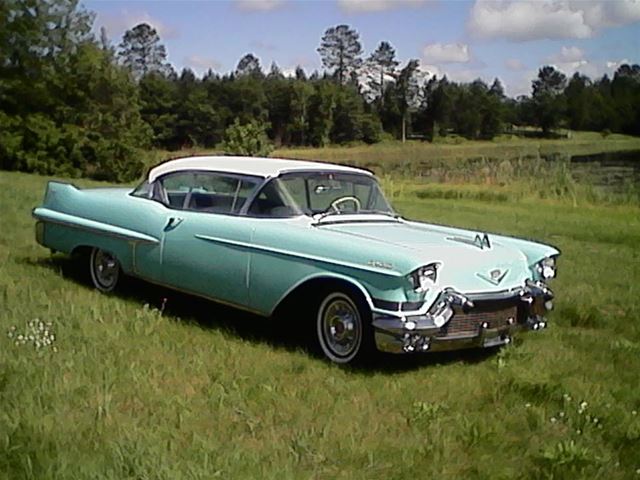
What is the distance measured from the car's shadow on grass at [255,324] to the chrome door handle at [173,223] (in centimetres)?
58

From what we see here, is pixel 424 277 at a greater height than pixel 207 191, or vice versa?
pixel 207 191

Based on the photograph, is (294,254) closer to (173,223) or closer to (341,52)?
(173,223)

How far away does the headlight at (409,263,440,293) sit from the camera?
5.09 metres

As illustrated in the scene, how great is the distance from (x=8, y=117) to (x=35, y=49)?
13.0 feet

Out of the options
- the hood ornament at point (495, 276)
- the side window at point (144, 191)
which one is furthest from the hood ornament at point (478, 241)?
the side window at point (144, 191)

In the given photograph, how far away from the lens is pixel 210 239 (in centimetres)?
622

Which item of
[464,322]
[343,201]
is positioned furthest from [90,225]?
[464,322]

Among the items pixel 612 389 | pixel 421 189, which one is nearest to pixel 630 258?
pixel 612 389

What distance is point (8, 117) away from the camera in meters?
38.8

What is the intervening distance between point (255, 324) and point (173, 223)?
3.57ft

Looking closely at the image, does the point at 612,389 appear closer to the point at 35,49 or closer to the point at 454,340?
the point at 454,340

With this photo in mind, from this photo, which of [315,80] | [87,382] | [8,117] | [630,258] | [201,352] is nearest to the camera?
[87,382]

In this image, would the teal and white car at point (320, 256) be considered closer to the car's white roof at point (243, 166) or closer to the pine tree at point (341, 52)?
the car's white roof at point (243, 166)

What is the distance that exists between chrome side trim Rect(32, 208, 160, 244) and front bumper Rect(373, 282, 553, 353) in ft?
8.28
